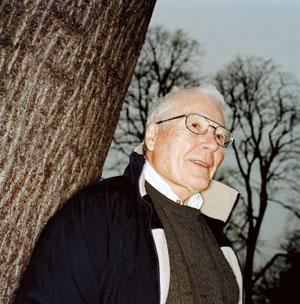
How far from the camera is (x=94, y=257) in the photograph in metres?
1.56

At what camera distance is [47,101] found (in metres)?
1.64

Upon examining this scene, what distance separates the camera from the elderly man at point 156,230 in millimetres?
1523

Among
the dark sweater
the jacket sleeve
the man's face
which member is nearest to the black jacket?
the jacket sleeve

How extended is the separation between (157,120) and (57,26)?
3.72 ft

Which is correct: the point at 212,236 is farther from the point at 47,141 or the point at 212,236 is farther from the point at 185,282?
the point at 47,141

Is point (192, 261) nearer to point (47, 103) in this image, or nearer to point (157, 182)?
point (157, 182)

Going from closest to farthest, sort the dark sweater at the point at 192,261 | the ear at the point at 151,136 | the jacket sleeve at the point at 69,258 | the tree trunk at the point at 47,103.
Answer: the jacket sleeve at the point at 69,258 < the tree trunk at the point at 47,103 < the dark sweater at the point at 192,261 < the ear at the point at 151,136

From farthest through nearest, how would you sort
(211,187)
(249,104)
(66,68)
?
(249,104) < (211,187) < (66,68)

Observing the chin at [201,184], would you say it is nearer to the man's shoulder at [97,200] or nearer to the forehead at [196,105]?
the forehead at [196,105]

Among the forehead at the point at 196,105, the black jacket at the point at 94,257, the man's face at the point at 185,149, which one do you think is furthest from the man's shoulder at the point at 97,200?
the forehead at the point at 196,105

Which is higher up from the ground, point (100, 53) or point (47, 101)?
point (100, 53)

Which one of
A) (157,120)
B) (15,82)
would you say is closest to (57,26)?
(15,82)

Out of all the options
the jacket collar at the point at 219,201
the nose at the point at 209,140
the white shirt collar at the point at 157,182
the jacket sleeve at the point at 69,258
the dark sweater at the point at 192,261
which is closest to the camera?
the jacket sleeve at the point at 69,258

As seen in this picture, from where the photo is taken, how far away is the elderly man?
1.52 metres
